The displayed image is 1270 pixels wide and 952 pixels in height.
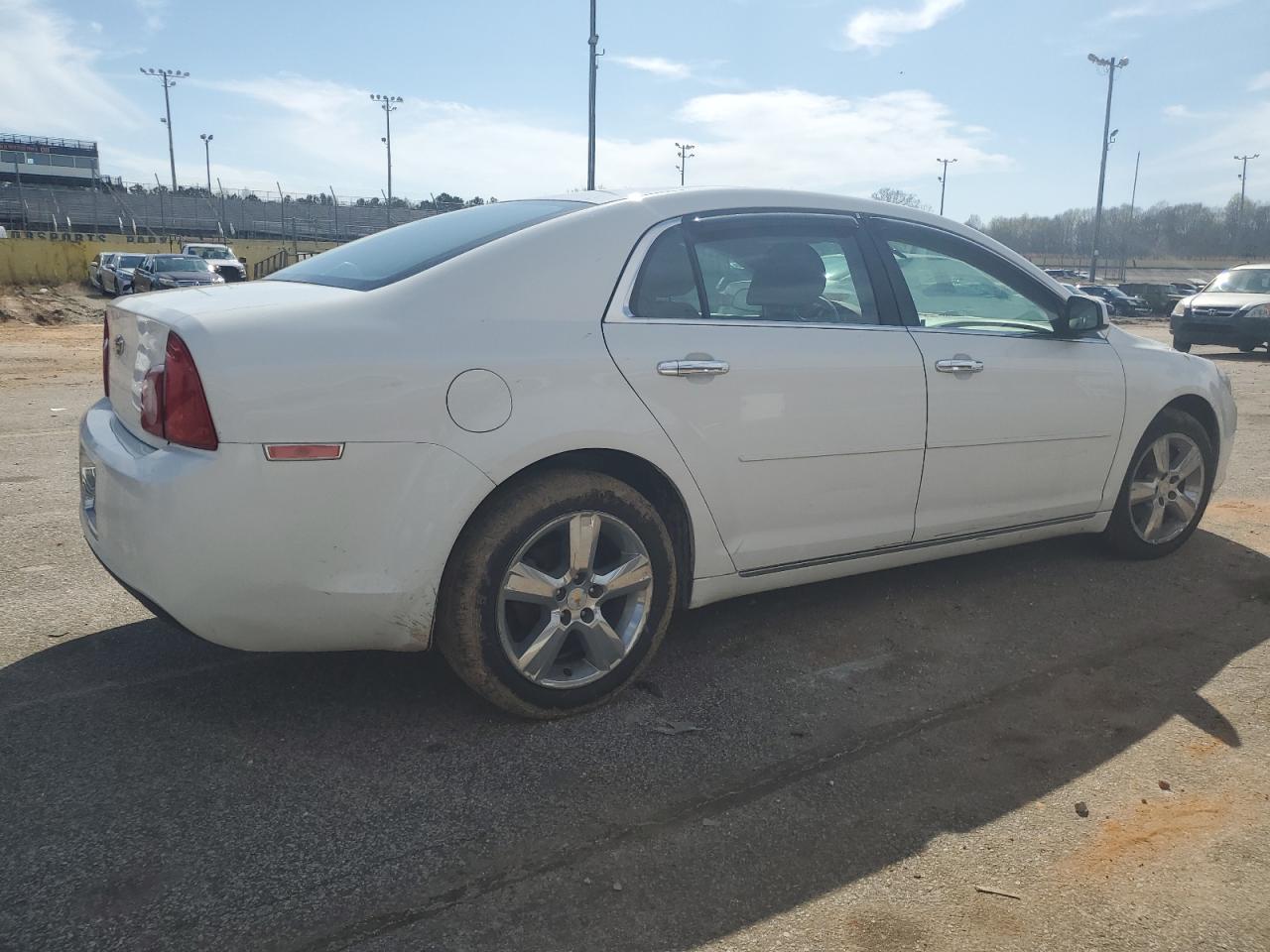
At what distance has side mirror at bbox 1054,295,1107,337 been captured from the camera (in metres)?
4.31

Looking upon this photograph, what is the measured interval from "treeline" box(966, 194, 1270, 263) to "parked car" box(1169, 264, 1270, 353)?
75.5 meters

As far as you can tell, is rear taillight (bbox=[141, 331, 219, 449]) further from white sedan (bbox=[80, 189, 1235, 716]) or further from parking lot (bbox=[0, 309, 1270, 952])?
parking lot (bbox=[0, 309, 1270, 952])

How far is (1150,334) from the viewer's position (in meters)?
29.4

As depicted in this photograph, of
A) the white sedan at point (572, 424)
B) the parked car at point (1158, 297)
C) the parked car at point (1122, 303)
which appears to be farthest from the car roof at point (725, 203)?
the parked car at point (1158, 297)

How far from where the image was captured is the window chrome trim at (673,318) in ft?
10.6

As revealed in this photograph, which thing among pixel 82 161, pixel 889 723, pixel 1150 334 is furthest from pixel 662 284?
pixel 82 161

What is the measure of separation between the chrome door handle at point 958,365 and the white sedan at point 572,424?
0.07 ft

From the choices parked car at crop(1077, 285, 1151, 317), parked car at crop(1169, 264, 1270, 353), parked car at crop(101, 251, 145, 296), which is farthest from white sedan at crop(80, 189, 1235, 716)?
parked car at crop(1077, 285, 1151, 317)

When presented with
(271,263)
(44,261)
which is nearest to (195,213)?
(271,263)

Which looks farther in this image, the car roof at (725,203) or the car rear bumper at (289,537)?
the car roof at (725,203)

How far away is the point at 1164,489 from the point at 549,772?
348 cm

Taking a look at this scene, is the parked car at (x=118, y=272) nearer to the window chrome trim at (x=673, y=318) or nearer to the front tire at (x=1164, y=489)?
the window chrome trim at (x=673, y=318)

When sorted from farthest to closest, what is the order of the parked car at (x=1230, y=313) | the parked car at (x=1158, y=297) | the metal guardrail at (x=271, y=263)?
the metal guardrail at (x=271, y=263)
the parked car at (x=1158, y=297)
the parked car at (x=1230, y=313)

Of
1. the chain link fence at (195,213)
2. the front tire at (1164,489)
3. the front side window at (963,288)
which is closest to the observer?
the front side window at (963,288)
